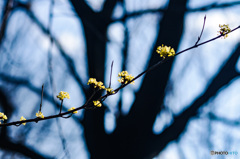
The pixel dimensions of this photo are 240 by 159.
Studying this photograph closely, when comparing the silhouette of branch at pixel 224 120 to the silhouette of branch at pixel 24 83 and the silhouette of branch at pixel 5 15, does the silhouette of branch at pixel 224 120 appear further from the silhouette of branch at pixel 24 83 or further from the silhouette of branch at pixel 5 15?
the silhouette of branch at pixel 5 15

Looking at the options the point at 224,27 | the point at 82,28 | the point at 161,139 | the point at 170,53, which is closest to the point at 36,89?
the point at 82,28

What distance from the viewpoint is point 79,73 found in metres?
3.52

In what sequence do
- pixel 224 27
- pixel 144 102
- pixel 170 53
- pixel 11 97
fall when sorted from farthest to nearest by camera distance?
1. pixel 144 102
2. pixel 11 97
3. pixel 224 27
4. pixel 170 53

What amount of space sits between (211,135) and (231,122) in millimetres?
457

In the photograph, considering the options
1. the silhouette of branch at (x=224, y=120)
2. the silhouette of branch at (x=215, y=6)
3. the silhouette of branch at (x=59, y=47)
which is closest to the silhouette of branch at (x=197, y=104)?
the silhouette of branch at (x=224, y=120)

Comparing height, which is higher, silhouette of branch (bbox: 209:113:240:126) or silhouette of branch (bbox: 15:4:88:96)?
silhouette of branch (bbox: 15:4:88:96)

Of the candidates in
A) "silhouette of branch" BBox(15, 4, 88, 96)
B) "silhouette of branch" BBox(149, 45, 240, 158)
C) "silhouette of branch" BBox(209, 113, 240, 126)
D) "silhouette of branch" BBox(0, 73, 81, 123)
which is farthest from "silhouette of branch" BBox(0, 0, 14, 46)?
"silhouette of branch" BBox(209, 113, 240, 126)

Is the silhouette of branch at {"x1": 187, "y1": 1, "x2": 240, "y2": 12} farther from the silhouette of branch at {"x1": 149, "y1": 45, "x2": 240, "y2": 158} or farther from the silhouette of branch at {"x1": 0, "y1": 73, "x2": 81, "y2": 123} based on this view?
the silhouette of branch at {"x1": 0, "y1": 73, "x2": 81, "y2": 123}

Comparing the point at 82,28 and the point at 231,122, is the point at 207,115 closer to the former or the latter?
the point at 231,122

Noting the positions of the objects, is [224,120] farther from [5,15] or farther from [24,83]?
[5,15]

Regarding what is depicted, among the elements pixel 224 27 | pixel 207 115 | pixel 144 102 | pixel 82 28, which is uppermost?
pixel 82 28

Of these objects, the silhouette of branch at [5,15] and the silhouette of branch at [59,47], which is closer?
the silhouette of branch at [5,15]

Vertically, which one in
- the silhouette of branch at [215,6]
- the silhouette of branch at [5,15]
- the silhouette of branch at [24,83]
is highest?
the silhouette of branch at [5,15]

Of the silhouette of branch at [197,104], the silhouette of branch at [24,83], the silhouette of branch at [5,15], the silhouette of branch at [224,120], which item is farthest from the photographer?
the silhouette of branch at [224,120]
